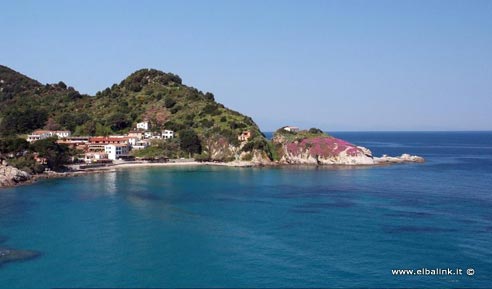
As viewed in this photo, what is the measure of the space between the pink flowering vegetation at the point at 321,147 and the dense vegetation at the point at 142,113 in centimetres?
594

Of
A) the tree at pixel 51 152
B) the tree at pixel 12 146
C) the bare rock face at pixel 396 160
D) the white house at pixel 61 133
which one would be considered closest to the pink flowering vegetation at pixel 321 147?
the bare rock face at pixel 396 160

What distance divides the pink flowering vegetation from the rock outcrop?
5014 cm

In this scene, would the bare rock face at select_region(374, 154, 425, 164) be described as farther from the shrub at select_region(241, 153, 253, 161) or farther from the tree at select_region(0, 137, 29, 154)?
the tree at select_region(0, 137, 29, 154)

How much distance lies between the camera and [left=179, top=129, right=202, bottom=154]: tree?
98.6m

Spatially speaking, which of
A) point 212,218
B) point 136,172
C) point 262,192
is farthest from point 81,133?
point 212,218

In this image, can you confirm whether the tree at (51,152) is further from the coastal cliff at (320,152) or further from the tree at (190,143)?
the coastal cliff at (320,152)

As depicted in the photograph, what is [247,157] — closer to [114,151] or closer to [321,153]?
[321,153]

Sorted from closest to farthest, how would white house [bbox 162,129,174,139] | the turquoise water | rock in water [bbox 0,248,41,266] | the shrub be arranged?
1. the turquoise water
2. rock in water [bbox 0,248,41,266]
3. the shrub
4. white house [bbox 162,129,174,139]

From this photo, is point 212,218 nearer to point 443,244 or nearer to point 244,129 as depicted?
point 443,244

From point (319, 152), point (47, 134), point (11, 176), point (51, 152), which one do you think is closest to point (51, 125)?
point (47, 134)

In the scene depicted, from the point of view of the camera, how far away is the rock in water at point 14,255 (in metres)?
30.0

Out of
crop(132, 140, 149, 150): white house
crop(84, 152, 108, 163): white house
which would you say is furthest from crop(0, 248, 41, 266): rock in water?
crop(132, 140, 149, 150): white house

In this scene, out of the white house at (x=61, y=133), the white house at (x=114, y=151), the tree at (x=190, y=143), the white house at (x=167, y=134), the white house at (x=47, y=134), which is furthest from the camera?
the white house at (x=167, y=134)

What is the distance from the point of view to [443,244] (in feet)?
110
